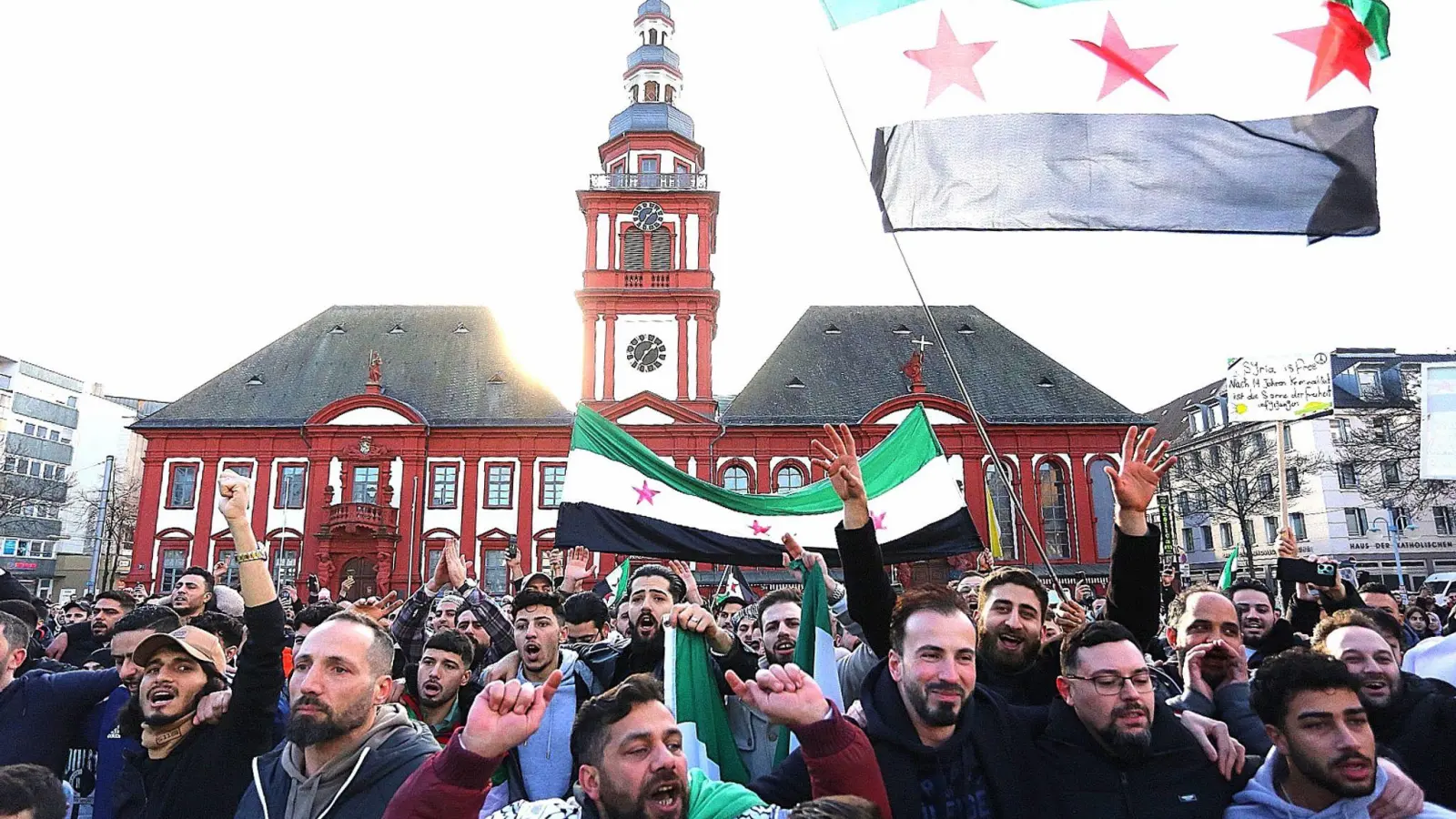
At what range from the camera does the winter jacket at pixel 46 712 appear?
4.67 meters

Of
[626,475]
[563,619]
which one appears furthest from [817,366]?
[563,619]

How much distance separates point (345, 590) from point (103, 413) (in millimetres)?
51996

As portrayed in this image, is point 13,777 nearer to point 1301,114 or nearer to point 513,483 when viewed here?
point 1301,114

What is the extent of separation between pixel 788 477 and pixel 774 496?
2745 cm

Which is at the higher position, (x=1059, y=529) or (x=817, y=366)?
(x=817, y=366)

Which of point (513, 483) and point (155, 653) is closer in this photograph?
point (155, 653)

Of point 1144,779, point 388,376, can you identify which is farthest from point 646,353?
point 1144,779

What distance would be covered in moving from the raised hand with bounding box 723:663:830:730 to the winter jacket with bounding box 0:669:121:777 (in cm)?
390

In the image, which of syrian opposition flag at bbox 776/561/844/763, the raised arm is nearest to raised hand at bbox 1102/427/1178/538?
the raised arm

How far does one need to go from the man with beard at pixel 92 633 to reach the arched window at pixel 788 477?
95.9 feet

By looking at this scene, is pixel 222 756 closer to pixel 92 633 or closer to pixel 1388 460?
pixel 92 633

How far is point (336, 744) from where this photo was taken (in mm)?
3627

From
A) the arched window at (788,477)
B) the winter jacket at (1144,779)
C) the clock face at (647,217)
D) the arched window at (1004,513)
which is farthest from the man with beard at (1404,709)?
the clock face at (647,217)

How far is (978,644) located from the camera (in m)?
4.59
